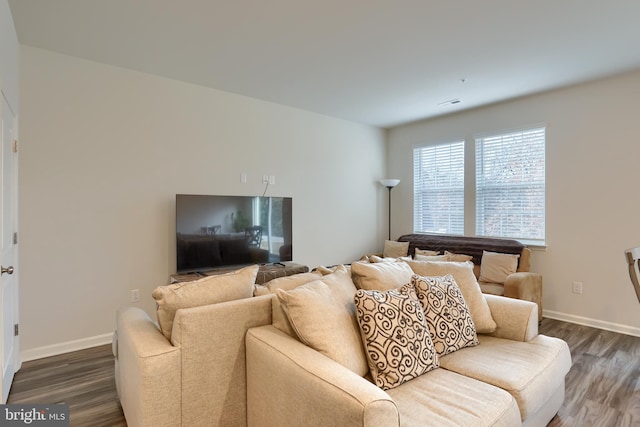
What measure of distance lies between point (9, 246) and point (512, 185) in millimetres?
5145

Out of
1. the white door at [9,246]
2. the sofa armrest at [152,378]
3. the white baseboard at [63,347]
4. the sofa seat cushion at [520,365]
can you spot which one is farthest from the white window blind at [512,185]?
the white door at [9,246]

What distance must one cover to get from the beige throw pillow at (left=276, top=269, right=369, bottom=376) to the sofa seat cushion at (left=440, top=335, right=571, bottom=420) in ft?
1.81

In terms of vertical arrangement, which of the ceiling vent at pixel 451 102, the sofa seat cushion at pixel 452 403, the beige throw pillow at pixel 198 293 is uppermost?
the ceiling vent at pixel 451 102

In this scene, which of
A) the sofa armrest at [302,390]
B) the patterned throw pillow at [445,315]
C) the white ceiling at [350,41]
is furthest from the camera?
the white ceiling at [350,41]

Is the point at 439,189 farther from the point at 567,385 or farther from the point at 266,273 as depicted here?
the point at 567,385

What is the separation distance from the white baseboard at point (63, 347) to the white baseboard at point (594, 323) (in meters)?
4.88

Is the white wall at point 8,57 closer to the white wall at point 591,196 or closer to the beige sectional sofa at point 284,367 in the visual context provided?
the beige sectional sofa at point 284,367

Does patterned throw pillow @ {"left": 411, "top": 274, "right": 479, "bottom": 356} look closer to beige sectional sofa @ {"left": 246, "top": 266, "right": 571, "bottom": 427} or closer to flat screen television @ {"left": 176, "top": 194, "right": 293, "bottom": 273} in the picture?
beige sectional sofa @ {"left": 246, "top": 266, "right": 571, "bottom": 427}

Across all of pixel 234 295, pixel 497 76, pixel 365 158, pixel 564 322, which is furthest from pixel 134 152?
pixel 564 322

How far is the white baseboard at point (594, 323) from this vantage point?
352 cm

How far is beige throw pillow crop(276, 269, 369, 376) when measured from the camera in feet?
5.00

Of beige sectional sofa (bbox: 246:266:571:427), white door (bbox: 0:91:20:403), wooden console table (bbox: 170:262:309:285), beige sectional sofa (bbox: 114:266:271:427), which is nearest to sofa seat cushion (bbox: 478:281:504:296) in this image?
beige sectional sofa (bbox: 246:266:571:427)

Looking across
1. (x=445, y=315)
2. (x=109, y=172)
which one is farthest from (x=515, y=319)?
(x=109, y=172)

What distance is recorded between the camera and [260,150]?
170 inches
